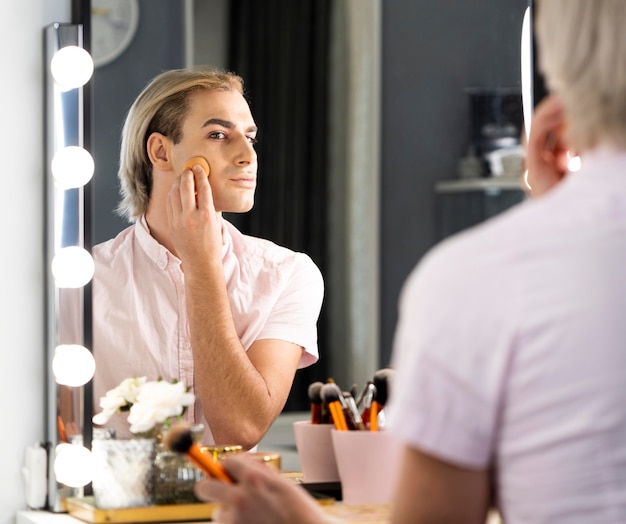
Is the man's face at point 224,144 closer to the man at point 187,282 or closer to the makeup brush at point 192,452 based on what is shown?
the man at point 187,282

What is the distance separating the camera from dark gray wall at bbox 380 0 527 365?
1.52m

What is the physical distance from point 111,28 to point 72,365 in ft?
1.36

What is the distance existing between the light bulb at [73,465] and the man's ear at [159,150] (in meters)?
0.35

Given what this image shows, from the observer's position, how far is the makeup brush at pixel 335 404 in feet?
3.75

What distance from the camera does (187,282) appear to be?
4.06 ft

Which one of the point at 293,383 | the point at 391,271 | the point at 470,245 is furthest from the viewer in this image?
the point at 391,271

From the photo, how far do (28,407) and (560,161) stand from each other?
0.71 meters

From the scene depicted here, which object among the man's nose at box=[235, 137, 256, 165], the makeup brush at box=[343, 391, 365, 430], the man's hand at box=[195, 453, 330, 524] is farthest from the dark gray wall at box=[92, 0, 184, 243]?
the man's hand at box=[195, 453, 330, 524]

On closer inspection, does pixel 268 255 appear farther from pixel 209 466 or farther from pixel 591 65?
pixel 591 65

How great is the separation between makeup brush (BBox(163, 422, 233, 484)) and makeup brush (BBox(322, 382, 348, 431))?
1.10ft

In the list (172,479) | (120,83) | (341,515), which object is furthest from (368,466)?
(120,83)

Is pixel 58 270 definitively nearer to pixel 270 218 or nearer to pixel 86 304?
pixel 86 304

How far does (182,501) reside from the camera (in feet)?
3.63

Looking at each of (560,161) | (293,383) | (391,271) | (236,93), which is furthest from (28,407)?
(560,161)
